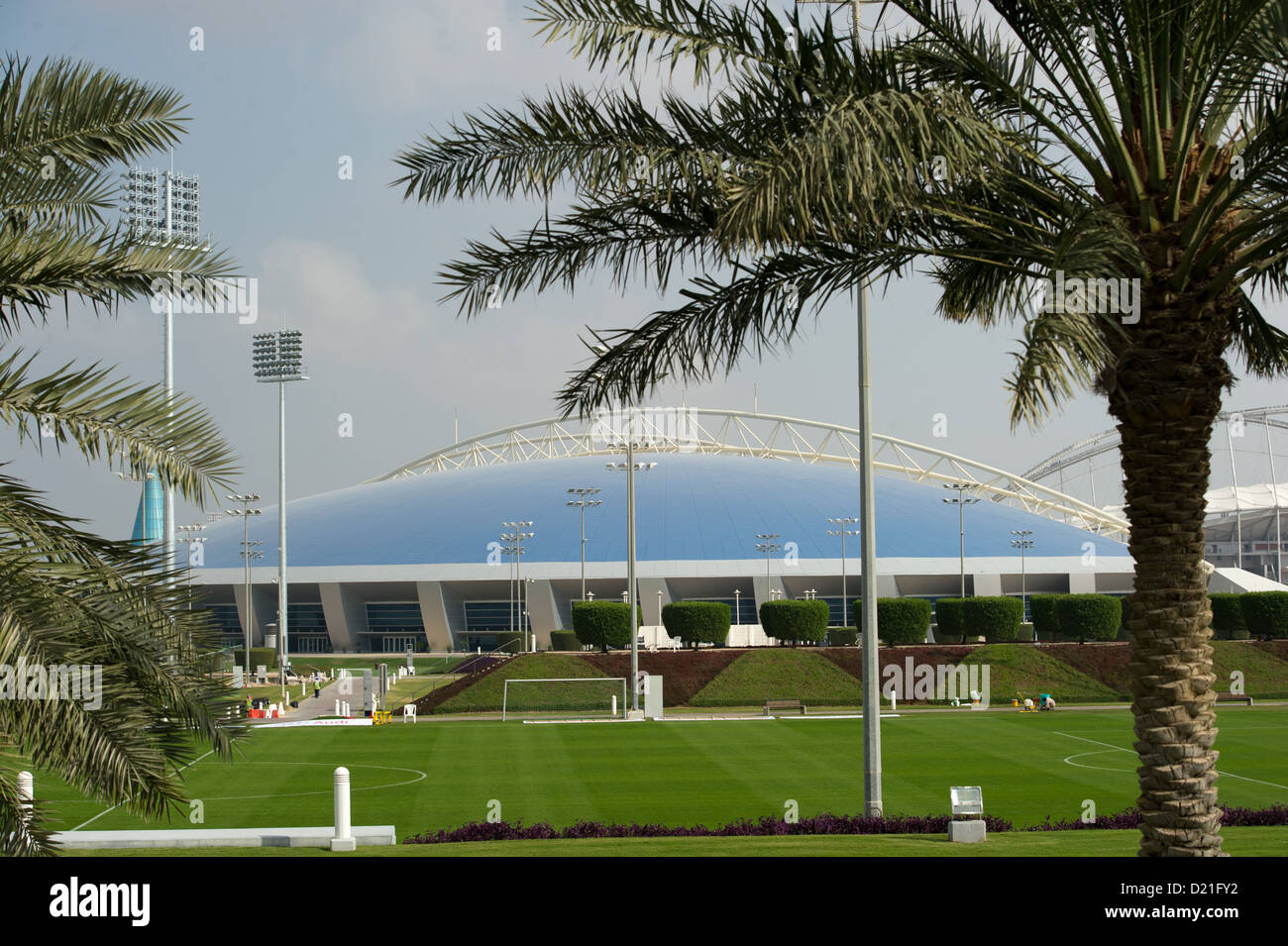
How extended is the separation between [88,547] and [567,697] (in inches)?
1752

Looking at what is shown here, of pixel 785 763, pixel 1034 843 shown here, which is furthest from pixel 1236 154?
pixel 785 763

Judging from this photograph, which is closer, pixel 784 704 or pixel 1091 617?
pixel 784 704

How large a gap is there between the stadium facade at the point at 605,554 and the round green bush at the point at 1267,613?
2913 centimetres

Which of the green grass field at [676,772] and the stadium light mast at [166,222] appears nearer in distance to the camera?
the stadium light mast at [166,222]

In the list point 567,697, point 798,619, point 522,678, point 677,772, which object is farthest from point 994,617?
point 677,772

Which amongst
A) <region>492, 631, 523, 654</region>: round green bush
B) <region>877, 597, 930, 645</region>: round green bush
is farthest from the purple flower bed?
<region>492, 631, 523, 654</region>: round green bush

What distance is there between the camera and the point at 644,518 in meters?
100

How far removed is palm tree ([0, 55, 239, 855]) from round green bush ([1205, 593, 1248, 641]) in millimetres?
60018

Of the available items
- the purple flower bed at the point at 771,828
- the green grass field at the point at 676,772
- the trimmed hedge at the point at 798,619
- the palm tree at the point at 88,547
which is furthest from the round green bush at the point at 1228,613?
the palm tree at the point at 88,547

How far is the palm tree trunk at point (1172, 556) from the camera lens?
32.0ft

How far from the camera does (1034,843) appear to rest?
17453 mm

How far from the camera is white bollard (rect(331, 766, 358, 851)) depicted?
18016 millimetres

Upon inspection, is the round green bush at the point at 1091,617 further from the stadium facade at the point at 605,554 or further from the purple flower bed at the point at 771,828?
the purple flower bed at the point at 771,828

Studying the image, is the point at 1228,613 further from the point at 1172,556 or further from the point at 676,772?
the point at 1172,556
